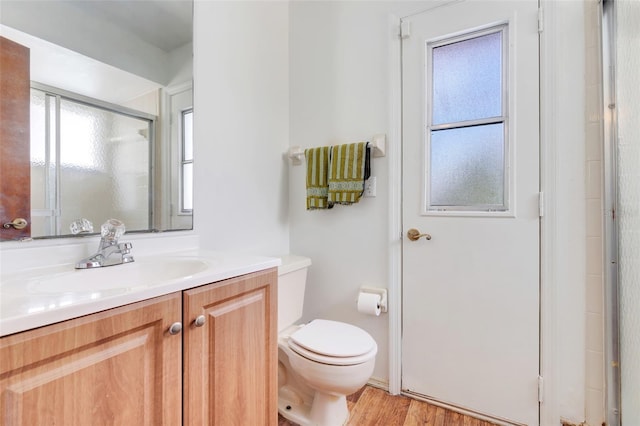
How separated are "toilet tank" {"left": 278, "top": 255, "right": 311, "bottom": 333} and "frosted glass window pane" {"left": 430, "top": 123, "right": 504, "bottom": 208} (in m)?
0.81

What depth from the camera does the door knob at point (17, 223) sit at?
88cm

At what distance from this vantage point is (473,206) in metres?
1.50

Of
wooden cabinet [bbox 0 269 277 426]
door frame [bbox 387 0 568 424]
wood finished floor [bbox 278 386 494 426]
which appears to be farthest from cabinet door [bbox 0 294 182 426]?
door frame [bbox 387 0 568 424]

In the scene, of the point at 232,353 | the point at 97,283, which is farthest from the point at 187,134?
the point at 232,353

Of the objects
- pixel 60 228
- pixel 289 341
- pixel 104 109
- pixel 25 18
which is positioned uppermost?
pixel 25 18

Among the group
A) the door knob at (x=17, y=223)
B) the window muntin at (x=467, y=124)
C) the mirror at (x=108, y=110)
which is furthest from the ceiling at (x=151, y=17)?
the window muntin at (x=467, y=124)

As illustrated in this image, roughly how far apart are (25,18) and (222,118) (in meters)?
0.75

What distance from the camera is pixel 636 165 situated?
1.08 meters

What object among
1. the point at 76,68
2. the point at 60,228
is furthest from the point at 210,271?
the point at 76,68

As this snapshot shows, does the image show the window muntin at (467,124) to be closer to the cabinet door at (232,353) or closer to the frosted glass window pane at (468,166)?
the frosted glass window pane at (468,166)

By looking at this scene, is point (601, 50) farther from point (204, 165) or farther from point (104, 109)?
point (104, 109)

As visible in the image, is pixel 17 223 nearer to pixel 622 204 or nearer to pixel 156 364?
pixel 156 364

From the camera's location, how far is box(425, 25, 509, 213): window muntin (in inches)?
56.9

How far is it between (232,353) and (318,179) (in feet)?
3.59
